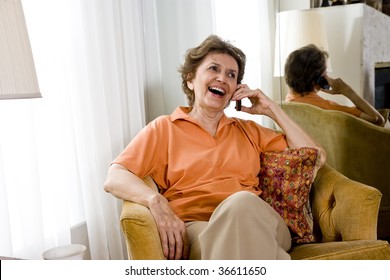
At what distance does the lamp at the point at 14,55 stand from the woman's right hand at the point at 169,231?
528 millimetres

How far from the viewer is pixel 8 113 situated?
129 centimetres

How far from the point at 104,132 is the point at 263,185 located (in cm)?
66

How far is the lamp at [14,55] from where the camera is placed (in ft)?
2.52

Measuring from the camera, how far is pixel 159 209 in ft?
3.95

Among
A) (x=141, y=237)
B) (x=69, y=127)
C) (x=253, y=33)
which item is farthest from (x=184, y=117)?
(x=253, y=33)

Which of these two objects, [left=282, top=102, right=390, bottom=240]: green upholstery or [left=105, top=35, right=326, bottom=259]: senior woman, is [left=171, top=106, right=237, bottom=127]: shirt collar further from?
[left=282, top=102, right=390, bottom=240]: green upholstery

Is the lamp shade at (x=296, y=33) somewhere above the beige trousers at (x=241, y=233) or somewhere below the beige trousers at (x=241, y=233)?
above

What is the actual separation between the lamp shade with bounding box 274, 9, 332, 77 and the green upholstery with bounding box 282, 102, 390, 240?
27 cm

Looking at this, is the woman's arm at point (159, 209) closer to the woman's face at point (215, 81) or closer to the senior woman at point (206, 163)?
the senior woman at point (206, 163)

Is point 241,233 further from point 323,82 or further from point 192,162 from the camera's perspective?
point 323,82

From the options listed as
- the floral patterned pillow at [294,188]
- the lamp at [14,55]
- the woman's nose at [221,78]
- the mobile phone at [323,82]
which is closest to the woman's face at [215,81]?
the woman's nose at [221,78]

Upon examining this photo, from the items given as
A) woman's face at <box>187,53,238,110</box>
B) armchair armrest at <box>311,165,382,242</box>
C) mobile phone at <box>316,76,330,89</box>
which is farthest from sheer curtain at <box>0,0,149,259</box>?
mobile phone at <box>316,76,330,89</box>
